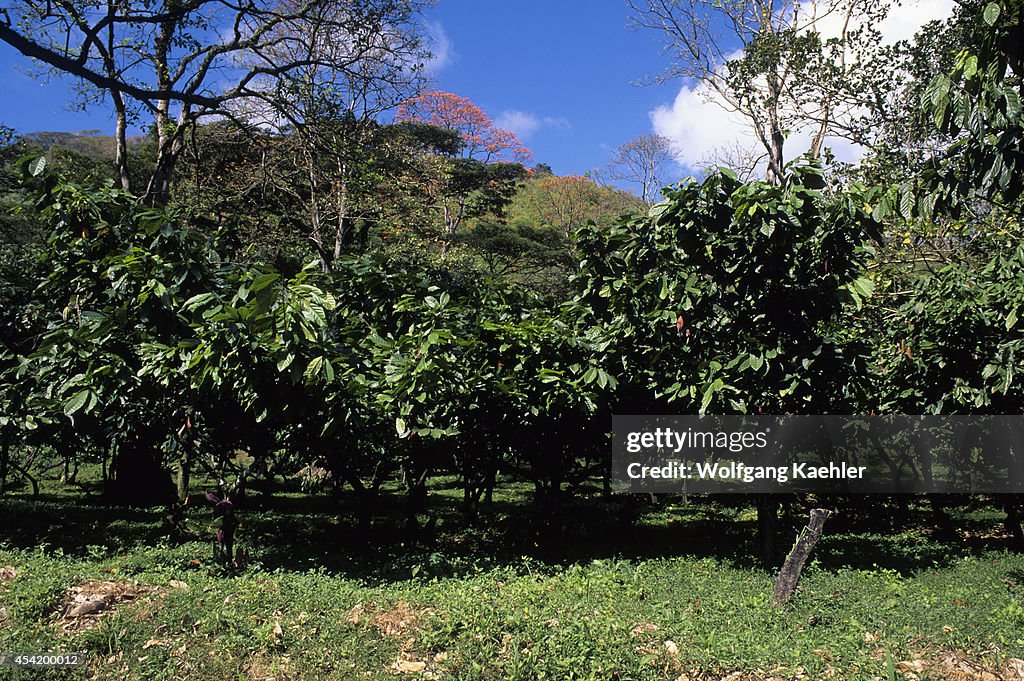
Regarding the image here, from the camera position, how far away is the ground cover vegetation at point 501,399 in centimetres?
427

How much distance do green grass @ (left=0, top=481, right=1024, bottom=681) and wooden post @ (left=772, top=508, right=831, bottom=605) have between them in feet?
0.35

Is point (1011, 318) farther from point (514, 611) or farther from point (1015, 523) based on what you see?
point (514, 611)

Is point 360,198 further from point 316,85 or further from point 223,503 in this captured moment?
point 223,503

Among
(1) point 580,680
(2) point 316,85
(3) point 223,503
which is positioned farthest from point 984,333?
(2) point 316,85

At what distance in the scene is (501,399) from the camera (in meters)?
6.61

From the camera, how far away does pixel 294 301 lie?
4641 millimetres

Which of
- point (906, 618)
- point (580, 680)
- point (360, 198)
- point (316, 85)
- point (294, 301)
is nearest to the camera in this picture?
point (580, 680)

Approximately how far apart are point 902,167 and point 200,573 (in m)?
10.5

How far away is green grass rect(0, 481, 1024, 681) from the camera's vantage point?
414 cm

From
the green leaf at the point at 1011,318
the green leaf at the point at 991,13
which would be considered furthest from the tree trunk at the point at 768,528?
the green leaf at the point at 991,13

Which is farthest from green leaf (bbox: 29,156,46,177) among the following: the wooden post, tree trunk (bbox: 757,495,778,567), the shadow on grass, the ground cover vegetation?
tree trunk (bbox: 757,495,778,567)

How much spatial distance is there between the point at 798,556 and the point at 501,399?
268 centimetres

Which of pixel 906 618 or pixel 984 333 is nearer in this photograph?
pixel 906 618

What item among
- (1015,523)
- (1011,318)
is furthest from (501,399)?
(1015,523)
